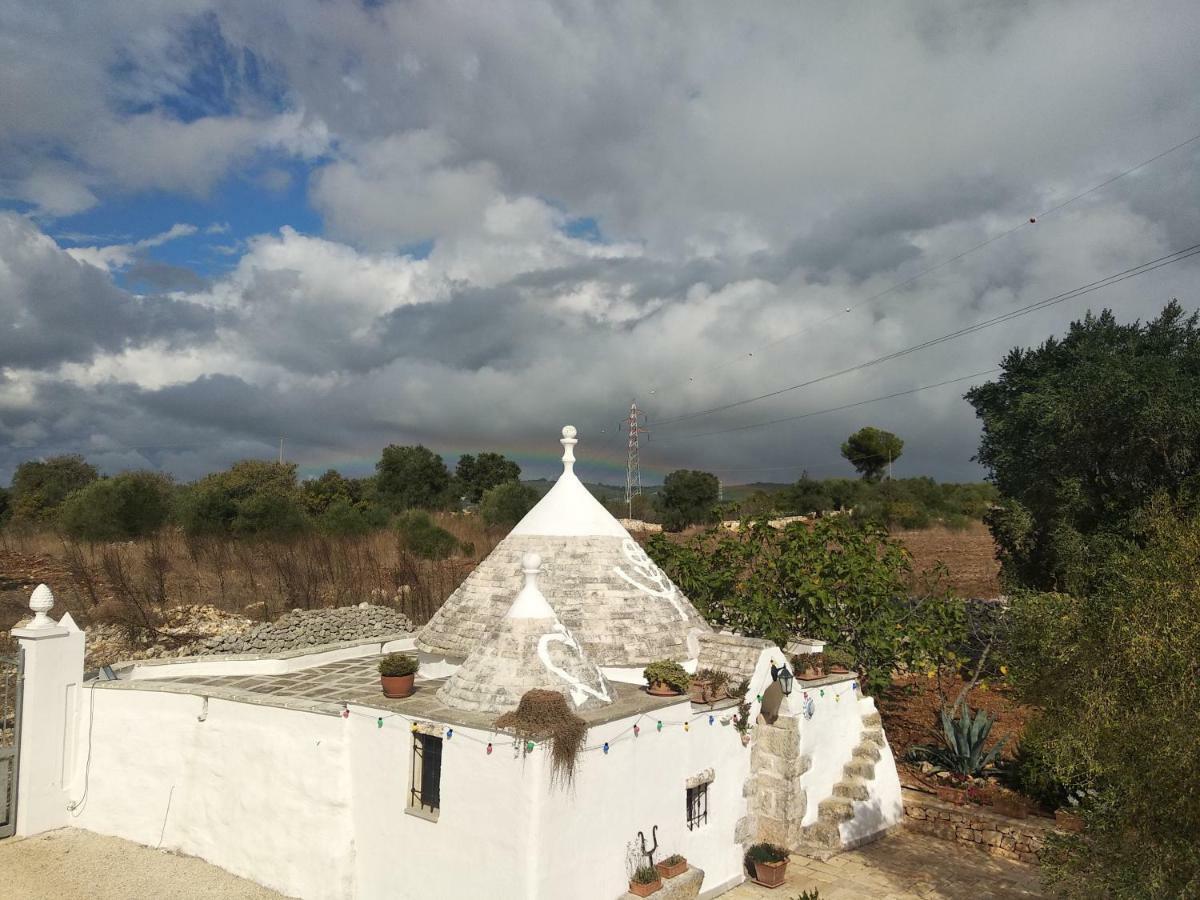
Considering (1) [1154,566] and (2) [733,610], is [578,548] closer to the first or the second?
(2) [733,610]

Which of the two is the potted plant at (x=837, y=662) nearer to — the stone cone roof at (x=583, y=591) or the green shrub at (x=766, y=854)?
the stone cone roof at (x=583, y=591)

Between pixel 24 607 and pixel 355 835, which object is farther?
pixel 24 607

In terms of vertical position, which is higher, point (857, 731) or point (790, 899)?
point (857, 731)

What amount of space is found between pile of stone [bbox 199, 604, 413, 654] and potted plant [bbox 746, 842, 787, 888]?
11.2 m

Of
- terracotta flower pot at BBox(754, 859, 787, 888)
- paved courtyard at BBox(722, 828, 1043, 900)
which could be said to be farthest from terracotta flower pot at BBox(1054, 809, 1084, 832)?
terracotta flower pot at BBox(754, 859, 787, 888)

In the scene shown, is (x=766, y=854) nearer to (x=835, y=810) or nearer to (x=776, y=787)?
(x=776, y=787)

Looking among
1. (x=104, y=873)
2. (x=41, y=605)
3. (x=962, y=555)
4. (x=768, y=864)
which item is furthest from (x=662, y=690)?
(x=962, y=555)

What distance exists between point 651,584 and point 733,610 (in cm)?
429

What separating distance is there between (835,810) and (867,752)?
5.06 ft

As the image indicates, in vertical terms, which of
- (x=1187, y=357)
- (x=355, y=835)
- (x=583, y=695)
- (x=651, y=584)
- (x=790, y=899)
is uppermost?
(x=1187, y=357)

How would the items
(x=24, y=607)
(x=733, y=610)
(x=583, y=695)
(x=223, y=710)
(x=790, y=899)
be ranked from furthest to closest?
1. (x=24, y=607)
2. (x=733, y=610)
3. (x=223, y=710)
4. (x=790, y=899)
5. (x=583, y=695)

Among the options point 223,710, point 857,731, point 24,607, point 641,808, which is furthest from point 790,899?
point 24,607

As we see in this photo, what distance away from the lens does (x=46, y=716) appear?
14.2m

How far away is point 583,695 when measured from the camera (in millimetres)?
11328
